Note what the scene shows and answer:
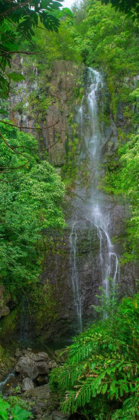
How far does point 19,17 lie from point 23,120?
16.4 m

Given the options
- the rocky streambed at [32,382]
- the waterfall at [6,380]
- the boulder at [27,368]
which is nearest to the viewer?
the rocky streambed at [32,382]

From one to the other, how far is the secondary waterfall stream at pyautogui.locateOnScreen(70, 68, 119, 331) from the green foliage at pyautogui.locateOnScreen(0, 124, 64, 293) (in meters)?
3.05

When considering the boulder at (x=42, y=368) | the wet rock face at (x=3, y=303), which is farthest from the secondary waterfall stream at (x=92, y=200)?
the wet rock face at (x=3, y=303)

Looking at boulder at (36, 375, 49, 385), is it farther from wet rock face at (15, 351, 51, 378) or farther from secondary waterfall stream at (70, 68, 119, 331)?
secondary waterfall stream at (70, 68, 119, 331)

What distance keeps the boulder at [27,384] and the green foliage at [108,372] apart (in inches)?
124

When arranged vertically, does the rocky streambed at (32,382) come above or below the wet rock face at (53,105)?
below

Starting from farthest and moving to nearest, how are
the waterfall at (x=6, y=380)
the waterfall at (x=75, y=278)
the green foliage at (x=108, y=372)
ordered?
the waterfall at (x=75, y=278) → the waterfall at (x=6, y=380) → the green foliage at (x=108, y=372)

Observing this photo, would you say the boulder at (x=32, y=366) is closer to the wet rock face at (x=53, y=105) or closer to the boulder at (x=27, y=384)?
the boulder at (x=27, y=384)

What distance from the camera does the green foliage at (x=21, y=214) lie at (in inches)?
285

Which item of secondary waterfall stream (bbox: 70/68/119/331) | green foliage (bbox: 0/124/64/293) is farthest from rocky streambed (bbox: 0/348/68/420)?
secondary waterfall stream (bbox: 70/68/119/331)

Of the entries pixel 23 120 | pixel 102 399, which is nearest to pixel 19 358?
pixel 102 399

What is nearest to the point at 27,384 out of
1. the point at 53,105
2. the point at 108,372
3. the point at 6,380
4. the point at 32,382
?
the point at 32,382

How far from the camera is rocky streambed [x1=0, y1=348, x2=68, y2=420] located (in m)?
5.78

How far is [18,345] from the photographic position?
31.8 feet
